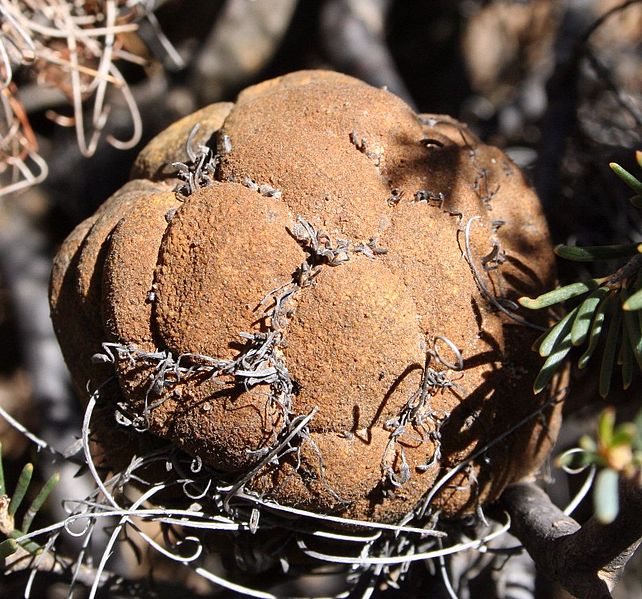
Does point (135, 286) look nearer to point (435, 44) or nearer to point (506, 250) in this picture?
point (506, 250)

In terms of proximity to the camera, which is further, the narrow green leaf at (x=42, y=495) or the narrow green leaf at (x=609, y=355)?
the narrow green leaf at (x=42, y=495)

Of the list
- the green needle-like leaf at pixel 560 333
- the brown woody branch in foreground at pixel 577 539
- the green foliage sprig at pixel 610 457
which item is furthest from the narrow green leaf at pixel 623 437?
the green needle-like leaf at pixel 560 333

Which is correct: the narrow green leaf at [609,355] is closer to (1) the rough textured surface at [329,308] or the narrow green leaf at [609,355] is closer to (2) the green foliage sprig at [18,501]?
(1) the rough textured surface at [329,308]

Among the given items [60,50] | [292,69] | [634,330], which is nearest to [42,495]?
[634,330]

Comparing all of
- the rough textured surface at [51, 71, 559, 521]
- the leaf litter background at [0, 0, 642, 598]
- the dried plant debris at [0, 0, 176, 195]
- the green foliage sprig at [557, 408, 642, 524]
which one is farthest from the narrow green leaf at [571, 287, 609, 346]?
Answer: the dried plant debris at [0, 0, 176, 195]

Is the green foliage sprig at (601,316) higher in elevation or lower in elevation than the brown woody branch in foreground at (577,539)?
higher

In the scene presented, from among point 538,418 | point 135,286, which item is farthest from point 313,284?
point 538,418

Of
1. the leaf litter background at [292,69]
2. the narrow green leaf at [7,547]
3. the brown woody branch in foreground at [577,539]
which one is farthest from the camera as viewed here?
the leaf litter background at [292,69]
